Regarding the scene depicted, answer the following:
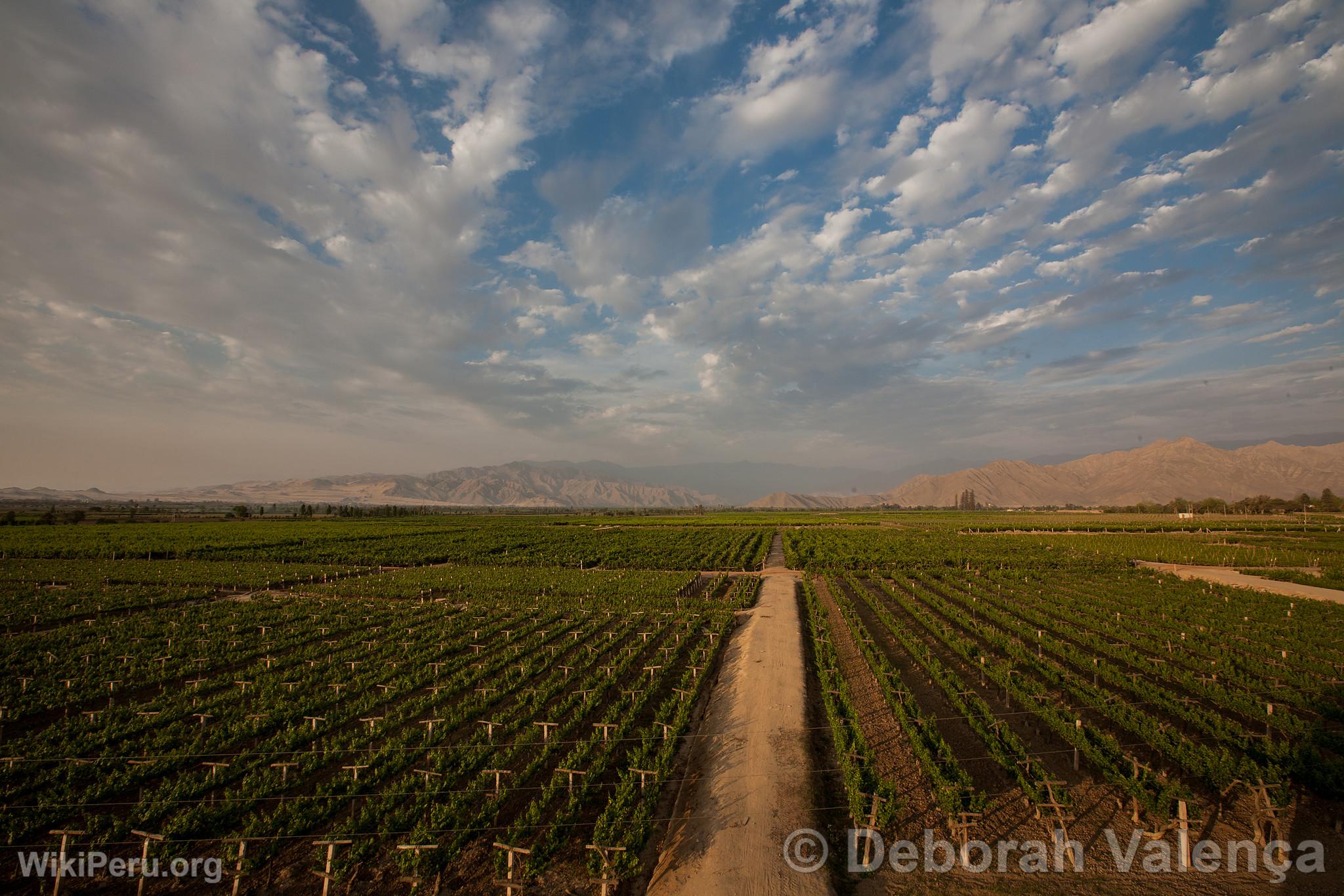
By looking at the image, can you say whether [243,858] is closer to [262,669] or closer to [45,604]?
[262,669]

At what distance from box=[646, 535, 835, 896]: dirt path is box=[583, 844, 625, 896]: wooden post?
0.72m

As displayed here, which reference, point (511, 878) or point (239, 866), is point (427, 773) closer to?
point (239, 866)

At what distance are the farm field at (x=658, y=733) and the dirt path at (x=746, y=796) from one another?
0.21 ft

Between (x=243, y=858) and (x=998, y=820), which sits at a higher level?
(x=243, y=858)

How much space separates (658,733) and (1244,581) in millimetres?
41608

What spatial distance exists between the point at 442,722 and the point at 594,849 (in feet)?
17.7

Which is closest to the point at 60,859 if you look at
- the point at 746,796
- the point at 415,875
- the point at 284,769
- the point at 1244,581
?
the point at 284,769

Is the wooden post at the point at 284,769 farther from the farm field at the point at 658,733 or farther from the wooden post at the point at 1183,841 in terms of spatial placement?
the wooden post at the point at 1183,841

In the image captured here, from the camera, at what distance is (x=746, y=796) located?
371 inches

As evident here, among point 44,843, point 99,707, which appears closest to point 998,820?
point 44,843

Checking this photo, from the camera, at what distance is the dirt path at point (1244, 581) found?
1070 inches

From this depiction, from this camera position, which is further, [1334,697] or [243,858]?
[1334,697]

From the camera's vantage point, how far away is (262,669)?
15.2 meters

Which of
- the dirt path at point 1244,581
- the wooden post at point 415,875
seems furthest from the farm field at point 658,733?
the dirt path at point 1244,581
